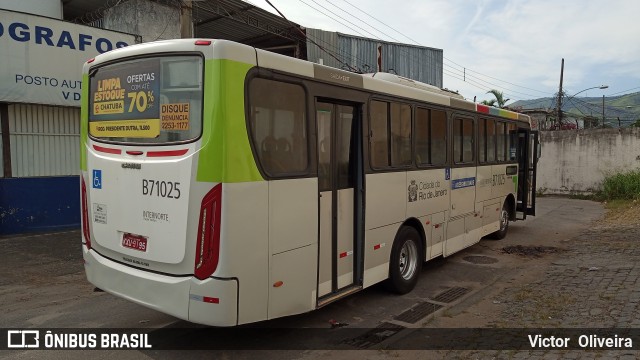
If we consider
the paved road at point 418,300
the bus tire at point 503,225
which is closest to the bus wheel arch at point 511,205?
the bus tire at point 503,225

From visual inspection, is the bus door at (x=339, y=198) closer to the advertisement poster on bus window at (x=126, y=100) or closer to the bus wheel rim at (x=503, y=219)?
the advertisement poster on bus window at (x=126, y=100)

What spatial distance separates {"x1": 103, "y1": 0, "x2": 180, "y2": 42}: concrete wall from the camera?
42.0 ft

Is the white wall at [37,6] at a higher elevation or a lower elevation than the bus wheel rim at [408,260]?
higher

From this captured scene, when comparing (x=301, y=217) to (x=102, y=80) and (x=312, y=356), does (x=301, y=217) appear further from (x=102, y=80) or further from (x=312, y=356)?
(x=102, y=80)

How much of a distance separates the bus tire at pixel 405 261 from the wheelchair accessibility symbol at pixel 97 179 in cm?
354

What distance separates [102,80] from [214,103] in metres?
1.72

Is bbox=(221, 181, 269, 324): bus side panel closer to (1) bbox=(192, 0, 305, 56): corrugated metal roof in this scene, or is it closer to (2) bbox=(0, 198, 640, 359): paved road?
(2) bbox=(0, 198, 640, 359): paved road

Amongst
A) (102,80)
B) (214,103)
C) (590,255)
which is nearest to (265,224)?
(214,103)

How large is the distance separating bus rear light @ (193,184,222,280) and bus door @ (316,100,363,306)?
4.33 ft

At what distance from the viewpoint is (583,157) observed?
744 inches

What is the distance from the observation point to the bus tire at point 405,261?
5.95 m

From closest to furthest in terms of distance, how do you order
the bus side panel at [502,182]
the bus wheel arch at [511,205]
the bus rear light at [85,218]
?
the bus rear light at [85,218] < the bus side panel at [502,182] < the bus wheel arch at [511,205]

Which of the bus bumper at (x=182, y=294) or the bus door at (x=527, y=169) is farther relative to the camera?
the bus door at (x=527, y=169)

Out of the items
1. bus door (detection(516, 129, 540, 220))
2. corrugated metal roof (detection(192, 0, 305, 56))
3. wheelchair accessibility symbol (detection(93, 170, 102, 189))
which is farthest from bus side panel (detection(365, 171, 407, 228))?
corrugated metal roof (detection(192, 0, 305, 56))
